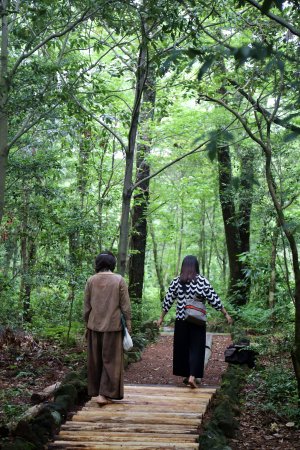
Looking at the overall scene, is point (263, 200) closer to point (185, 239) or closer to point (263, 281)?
point (263, 281)

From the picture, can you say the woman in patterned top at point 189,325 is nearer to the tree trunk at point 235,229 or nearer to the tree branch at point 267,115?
the tree branch at point 267,115

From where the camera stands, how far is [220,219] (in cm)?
2388

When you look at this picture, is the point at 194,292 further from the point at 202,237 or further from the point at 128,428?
the point at 202,237

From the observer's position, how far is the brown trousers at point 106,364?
20.6 feet

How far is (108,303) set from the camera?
6352 millimetres

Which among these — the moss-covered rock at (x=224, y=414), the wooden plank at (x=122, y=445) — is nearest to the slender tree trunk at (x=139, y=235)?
the moss-covered rock at (x=224, y=414)

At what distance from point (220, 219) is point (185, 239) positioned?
2.52 meters

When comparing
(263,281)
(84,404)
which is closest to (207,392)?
(84,404)

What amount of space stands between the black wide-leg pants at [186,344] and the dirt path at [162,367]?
819mm

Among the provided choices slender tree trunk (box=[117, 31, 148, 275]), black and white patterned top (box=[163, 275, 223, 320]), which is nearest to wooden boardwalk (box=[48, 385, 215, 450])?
black and white patterned top (box=[163, 275, 223, 320])

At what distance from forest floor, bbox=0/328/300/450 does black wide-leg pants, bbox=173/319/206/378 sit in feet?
2.79

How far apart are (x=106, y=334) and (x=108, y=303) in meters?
0.36

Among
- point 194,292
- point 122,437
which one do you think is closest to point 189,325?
point 194,292

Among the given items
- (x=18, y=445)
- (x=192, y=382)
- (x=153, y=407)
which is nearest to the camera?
(x=18, y=445)
